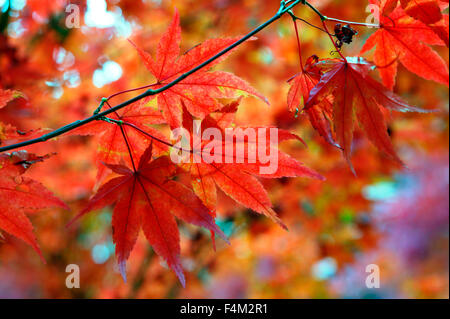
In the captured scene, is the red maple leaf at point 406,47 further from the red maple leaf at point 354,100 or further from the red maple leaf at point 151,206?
the red maple leaf at point 151,206

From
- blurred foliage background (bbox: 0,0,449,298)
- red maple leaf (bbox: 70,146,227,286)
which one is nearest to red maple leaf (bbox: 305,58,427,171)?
red maple leaf (bbox: 70,146,227,286)

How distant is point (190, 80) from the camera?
0.65 metres

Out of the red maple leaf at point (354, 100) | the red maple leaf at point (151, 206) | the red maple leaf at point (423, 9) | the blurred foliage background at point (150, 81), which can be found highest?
the blurred foliage background at point (150, 81)

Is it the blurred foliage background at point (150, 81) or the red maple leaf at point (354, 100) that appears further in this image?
the blurred foliage background at point (150, 81)

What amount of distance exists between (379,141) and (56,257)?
2667mm

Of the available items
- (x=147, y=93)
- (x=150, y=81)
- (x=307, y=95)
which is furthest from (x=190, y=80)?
(x=150, y=81)

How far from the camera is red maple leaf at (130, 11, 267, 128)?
25.0 inches

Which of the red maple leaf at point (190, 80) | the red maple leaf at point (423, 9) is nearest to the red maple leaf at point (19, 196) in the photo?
the red maple leaf at point (190, 80)

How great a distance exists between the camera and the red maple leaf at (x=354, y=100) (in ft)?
2.02

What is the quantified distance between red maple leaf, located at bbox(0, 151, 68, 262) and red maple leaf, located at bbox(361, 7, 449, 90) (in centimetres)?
72

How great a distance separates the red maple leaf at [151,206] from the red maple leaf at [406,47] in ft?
1.66

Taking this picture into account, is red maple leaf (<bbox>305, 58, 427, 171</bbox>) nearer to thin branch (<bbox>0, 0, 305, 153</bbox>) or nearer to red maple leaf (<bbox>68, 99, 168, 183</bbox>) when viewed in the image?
thin branch (<bbox>0, 0, 305, 153</bbox>)

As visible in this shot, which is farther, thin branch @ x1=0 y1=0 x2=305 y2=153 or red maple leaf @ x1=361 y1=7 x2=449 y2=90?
red maple leaf @ x1=361 y1=7 x2=449 y2=90
